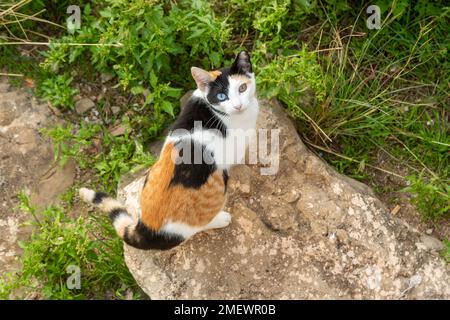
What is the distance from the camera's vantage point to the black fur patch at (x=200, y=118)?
3316mm

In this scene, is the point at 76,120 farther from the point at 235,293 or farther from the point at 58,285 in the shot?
the point at 235,293

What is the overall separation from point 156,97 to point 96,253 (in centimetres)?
124

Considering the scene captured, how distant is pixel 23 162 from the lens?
413 cm

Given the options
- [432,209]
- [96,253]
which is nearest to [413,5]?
[432,209]

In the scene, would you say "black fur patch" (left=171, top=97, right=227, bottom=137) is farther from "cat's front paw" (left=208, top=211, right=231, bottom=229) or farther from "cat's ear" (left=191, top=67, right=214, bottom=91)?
"cat's front paw" (left=208, top=211, right=231, bottom=229)

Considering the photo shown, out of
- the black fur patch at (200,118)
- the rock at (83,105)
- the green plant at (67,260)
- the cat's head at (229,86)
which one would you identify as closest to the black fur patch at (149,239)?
the green plant at (67,260)

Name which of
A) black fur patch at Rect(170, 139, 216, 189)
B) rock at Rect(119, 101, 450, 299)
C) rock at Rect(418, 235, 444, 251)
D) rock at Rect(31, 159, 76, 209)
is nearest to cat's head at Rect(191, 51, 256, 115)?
black fur patch at Rect(170, 139, 216, 189)

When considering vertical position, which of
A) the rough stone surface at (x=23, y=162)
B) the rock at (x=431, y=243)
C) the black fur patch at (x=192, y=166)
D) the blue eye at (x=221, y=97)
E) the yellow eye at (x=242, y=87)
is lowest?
the rock at (x=431, y=243)

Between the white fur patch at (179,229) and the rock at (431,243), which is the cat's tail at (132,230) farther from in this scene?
the rock at (431,243)

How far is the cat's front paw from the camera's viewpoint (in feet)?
11.5

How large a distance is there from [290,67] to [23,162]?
2.16m

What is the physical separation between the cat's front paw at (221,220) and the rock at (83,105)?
154cm

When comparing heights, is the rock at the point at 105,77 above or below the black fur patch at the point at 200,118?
below

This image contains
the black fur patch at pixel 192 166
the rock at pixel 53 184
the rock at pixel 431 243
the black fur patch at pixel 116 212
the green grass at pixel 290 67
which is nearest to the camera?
the black fur patch at pixel 192 166
